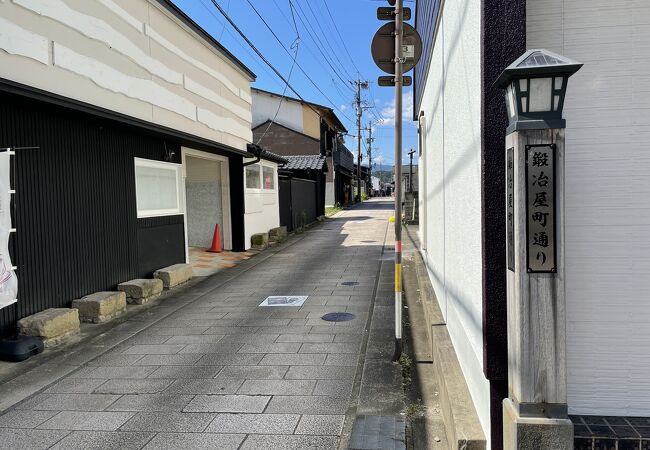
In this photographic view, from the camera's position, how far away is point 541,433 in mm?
2564

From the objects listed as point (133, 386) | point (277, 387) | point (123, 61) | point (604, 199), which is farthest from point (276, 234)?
point (604, 199)

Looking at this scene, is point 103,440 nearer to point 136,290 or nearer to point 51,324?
point 51,324

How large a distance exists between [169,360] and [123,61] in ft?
18.1

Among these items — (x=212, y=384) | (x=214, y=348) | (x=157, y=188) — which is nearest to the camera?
(x=212, y=384)

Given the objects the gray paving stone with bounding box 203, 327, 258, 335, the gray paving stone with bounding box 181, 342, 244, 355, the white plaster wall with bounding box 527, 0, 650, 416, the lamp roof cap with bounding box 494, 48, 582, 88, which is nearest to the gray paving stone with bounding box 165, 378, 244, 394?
the gray paving stone with bounding box 181, 342, 244, 355

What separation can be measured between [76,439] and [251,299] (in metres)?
4.96

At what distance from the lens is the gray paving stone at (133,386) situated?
4.77 metres

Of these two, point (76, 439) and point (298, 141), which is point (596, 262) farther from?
point (298, 141)

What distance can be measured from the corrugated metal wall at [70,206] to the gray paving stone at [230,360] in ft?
8.55

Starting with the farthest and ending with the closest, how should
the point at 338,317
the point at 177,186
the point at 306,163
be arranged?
the point at 306,163
the point at 177,186
the point at 338,317

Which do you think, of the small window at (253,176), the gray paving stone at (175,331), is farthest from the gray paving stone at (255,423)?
the small window at (253,176)

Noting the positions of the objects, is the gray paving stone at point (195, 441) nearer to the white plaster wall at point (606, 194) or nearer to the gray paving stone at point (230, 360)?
the gray paving stone at point (230, 360)

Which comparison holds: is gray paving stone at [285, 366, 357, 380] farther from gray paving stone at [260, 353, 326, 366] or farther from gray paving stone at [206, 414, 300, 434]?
gray paving stone at [206, 414, 300, 434]

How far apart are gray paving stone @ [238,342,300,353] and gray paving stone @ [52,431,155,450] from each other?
2.11 m
